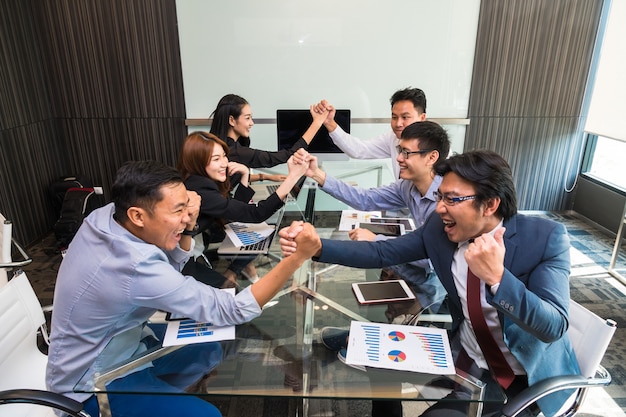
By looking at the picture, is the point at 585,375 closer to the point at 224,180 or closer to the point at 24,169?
the point at 224,180

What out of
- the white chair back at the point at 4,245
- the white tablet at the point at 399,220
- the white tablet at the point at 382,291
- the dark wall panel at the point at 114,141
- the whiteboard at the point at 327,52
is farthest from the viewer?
the dark wall panel at the point at 114,141

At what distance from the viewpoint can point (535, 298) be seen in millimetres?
1258

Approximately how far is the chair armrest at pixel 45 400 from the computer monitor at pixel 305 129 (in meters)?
3.05

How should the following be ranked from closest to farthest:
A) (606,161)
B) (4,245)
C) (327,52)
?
(4,245) < (327,52) < (606,161)

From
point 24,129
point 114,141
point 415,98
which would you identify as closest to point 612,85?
point 415,98

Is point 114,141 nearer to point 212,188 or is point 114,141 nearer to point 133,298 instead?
point 212,188

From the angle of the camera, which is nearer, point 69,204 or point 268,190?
point 268,190

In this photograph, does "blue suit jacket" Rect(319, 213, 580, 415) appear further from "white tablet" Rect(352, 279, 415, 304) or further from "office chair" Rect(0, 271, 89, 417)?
"office chair" Rect(0, 271, 89, 417)

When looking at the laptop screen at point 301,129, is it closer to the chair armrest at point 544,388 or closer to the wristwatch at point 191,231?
the wristwatch at point 191,231

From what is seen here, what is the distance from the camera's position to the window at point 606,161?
14.6 feet

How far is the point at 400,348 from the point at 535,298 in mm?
458

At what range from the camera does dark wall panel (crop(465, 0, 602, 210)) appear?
431cm

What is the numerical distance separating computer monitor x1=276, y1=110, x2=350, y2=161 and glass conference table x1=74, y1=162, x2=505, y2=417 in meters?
2.39

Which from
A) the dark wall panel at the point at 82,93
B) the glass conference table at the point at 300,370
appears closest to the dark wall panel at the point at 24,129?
the dark wall panel at the point at 82,93
